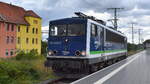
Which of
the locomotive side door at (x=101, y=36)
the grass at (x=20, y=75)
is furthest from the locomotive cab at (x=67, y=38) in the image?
the locomotive side door at (x=101, y=36)

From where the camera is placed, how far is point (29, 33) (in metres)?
66.0

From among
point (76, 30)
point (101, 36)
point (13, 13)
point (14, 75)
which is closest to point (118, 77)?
point (76, 30)

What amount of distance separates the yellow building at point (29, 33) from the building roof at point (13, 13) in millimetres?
671

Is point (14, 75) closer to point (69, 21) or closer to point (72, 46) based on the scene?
point (72, 46)

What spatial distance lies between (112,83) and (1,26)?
4599 centimetres

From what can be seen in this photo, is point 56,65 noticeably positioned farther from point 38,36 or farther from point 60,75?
point 38,36

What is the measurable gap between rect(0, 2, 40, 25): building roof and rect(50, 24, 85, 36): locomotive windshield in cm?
4070

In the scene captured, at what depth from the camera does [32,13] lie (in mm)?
68875

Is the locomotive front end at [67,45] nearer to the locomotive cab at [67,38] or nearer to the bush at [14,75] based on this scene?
the locomotive cab at [67,38]

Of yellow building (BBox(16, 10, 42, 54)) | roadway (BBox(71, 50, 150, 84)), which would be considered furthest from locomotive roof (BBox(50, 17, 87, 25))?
yellow building (BBox(16, 10, 42, 54))

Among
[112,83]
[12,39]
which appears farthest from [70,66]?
[12,39]

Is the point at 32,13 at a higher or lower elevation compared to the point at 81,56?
higher

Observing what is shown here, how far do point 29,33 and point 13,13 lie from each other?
6000 mm

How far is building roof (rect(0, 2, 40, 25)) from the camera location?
192 ft
